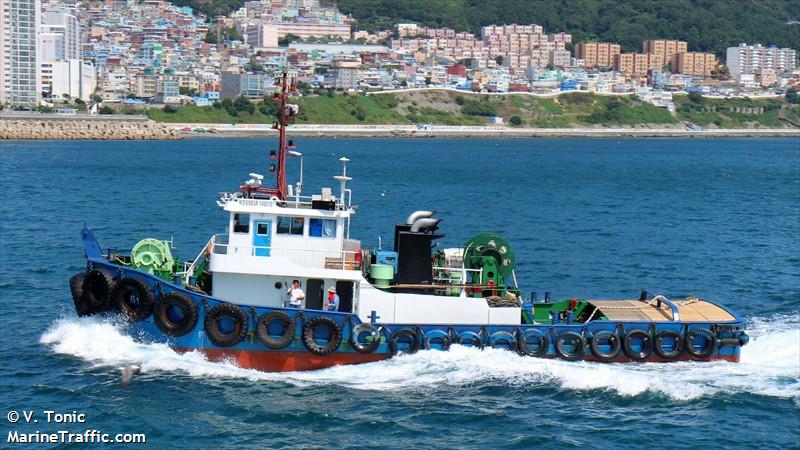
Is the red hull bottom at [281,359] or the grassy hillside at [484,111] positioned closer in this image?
the red hull bottom at [281,359]

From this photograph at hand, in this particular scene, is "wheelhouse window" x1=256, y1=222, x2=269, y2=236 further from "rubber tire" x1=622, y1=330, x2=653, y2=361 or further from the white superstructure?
"rubber tire" x1=622, y1=330, x2=653, y2=361

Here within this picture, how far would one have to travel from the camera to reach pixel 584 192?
64938mm

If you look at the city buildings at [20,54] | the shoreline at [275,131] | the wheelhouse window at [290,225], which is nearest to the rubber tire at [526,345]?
the wheelhouse window at [290,225]

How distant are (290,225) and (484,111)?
154 meters

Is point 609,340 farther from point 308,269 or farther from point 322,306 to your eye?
point 308,269

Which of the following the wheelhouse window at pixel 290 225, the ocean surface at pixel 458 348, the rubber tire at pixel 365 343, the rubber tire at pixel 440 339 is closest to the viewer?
the ocean surface at pixel 458 348

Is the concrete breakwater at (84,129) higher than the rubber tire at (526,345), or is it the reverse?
the rubber tire at (526,345)

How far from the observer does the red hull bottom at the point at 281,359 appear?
70.7 ft

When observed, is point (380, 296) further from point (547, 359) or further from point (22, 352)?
point (22, 352)

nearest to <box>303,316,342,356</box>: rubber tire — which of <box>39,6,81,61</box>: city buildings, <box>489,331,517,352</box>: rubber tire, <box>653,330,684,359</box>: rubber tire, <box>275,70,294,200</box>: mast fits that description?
<box>275,70,294,200</box>: mast

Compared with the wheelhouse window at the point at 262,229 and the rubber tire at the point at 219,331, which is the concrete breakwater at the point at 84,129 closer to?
the wheelhouse window at the point at 262,229

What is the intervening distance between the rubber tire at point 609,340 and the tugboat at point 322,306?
2cm

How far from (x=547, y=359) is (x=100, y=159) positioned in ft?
235

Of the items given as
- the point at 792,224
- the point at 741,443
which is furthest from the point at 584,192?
the point at 741,443
